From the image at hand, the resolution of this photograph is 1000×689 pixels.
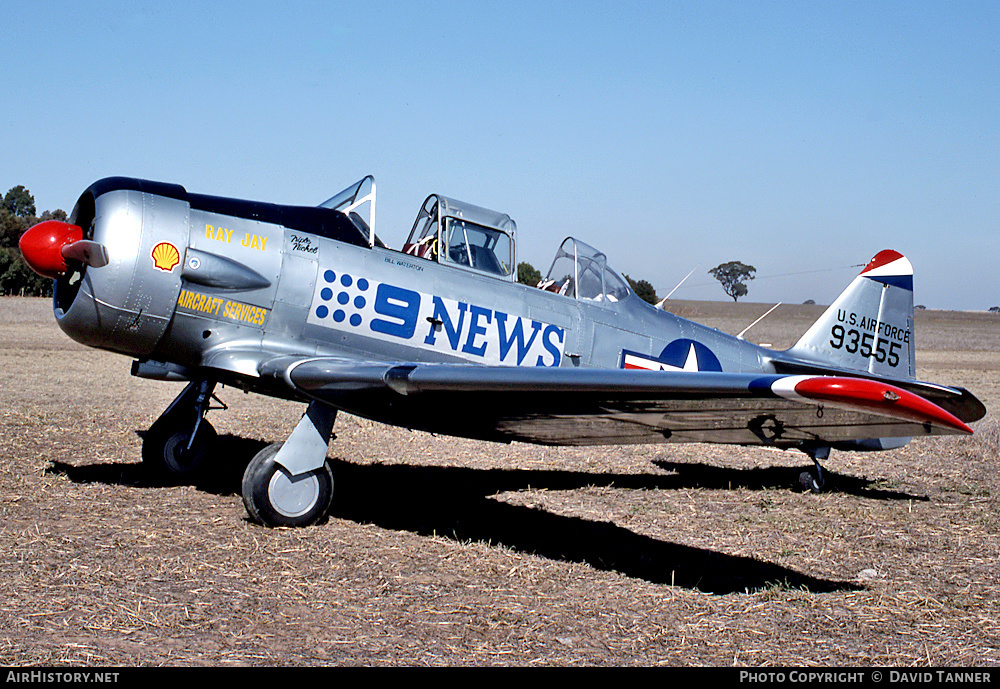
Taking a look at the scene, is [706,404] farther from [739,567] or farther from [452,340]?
[452,340]

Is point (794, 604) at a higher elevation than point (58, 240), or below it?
below

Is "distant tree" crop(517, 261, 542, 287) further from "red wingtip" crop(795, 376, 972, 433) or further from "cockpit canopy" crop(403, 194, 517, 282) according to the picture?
"red wingtip" crop(795, 376, 972, 433)

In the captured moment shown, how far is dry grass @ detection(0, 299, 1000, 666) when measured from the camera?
376 centimetres

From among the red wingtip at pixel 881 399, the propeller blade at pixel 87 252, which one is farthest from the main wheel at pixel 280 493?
the red wingtip at pixel 881 399

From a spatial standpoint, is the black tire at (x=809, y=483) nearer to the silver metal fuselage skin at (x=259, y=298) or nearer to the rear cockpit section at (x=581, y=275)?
the rear cockpit section at (x=581, y=275)

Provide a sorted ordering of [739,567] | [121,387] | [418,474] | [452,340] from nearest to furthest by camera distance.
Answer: [739,567] < [452,340] < [418,474] < [121,387]

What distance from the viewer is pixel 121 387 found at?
13.8 meters

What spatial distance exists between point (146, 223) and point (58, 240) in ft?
1.99

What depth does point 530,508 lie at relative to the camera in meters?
6.84

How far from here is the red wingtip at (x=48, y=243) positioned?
18.3 ft

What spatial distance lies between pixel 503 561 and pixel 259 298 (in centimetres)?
257

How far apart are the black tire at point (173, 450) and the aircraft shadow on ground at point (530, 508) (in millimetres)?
154

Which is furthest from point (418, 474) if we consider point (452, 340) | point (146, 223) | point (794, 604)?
point (794, 604)

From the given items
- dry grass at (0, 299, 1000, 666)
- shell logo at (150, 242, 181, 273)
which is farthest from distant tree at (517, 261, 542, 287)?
shell logo at (150, 242, 181, 273)
